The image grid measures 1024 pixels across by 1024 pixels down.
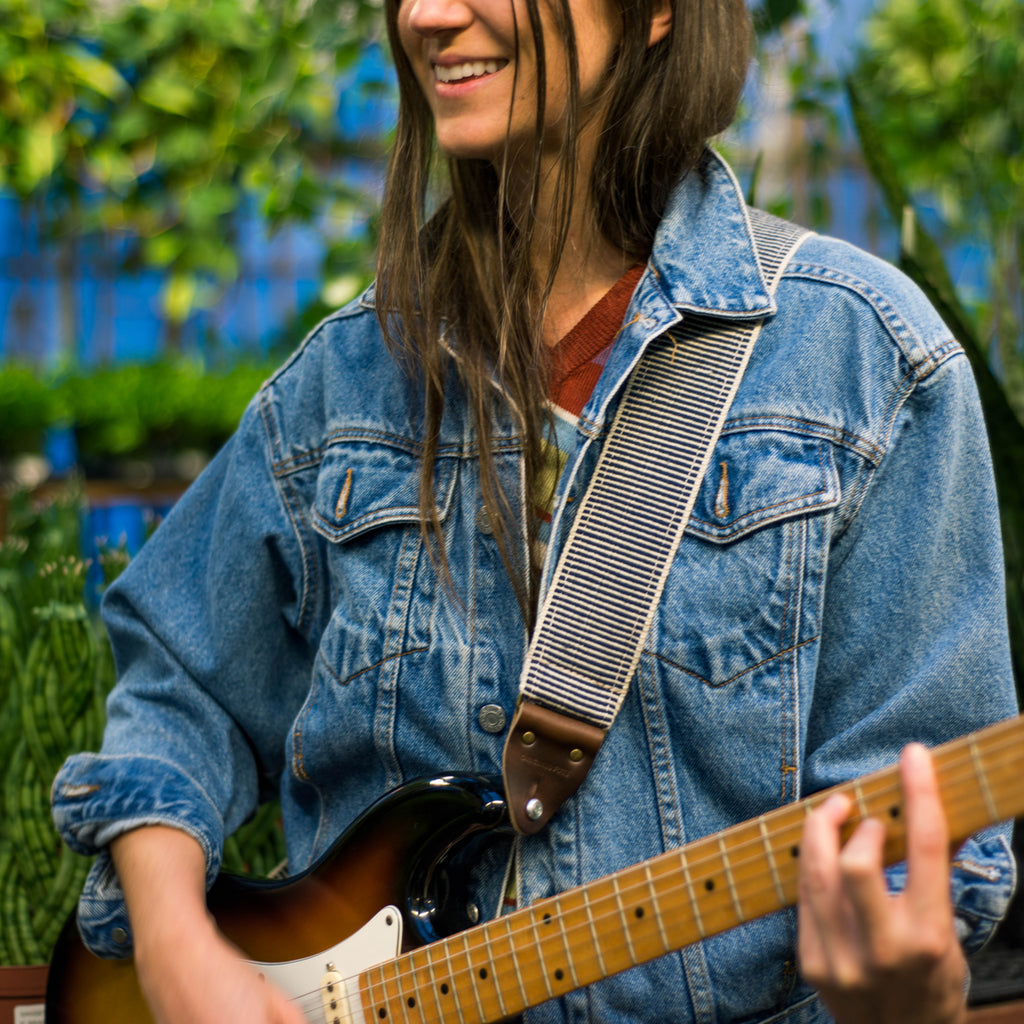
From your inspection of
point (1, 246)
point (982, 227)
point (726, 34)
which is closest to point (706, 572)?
point (726, 34)

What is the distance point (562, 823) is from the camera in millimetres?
1226

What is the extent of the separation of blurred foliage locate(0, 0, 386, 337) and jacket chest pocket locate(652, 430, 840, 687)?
300 centimetres

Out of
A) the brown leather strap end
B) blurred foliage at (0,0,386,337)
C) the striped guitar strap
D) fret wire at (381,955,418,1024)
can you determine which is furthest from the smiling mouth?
blurred foliage at (0,0,386,337)

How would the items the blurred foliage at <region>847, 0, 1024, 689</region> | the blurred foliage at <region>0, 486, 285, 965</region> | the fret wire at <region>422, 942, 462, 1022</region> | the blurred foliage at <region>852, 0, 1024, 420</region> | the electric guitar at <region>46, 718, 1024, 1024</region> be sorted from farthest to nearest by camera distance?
the blurred foliage at <region>852, 0, 1024, 420</region>, the blurred foliage at <region>847, 0, 1024, 689</region>, the blurred foliage at <region>0, 486, 285, 965</region>, the fret wire at <region>422, 942, 462, 1022</region>, the electric guitar at <region>46, 718, 1024, 1024</region>

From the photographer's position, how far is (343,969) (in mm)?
1241

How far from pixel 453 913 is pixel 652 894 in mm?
297

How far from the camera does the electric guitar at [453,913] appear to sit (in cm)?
97

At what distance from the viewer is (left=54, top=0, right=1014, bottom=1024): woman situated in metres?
1.18

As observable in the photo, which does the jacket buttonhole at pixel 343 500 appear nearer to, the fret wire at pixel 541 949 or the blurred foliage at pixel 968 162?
the fret wire at pixel 541 949

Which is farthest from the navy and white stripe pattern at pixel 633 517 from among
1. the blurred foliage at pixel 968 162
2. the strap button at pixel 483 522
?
the blurred foliage at pixel 968 162

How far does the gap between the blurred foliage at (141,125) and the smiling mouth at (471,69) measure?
2657 mm

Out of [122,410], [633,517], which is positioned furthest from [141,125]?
[633,517]

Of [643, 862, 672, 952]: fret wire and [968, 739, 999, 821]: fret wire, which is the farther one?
[643, 862, 672, 952]: fret wire

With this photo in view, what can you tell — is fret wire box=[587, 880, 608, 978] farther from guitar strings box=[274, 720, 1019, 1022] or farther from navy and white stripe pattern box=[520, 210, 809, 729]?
navy and white stripe pattern box=[520, 210, 809, 729]
